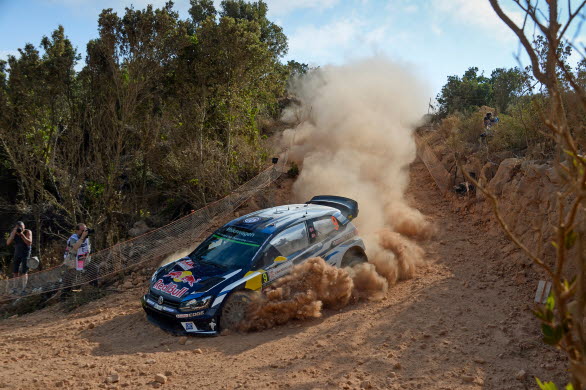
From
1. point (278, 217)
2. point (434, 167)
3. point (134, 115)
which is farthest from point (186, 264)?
point (434, 167)

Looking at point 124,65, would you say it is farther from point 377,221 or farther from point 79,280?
point 377,221

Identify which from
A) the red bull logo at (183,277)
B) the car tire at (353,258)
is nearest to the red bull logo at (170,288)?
the red bull logo at (183,277)

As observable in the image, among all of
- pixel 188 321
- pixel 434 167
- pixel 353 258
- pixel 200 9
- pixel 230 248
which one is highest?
pixel 200 9

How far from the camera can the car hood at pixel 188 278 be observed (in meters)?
6.56

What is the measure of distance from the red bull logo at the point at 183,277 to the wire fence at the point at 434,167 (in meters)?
7.73

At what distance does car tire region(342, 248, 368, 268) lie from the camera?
25.8ft

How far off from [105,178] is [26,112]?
2.29 m

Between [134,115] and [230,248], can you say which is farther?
[134,115]

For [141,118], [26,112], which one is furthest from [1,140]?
[141,118]

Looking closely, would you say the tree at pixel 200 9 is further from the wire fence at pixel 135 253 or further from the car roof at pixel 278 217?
the car roof at pixel 278 217

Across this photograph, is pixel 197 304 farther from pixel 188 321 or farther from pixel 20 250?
pixel 20 250

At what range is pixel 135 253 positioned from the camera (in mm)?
10289

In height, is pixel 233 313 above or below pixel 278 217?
below

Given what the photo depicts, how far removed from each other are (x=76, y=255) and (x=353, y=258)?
5130 millimetres
